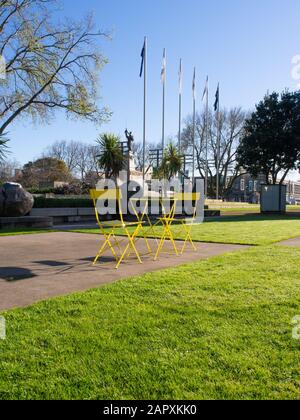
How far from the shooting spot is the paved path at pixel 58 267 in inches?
196

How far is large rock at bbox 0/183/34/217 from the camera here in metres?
15.4

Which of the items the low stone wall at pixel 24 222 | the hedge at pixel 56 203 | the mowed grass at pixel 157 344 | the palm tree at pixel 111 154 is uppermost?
the palm tree at pixel 111 154

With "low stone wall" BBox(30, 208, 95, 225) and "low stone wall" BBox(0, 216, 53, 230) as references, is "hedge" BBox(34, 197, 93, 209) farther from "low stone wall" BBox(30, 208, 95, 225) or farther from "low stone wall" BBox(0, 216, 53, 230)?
"low stone wall" BBox(0, 216, 53, 230)

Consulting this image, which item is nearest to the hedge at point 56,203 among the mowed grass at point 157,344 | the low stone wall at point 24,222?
the low stone wall at point 24,222

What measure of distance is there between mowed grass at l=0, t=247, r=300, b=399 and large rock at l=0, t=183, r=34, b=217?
11.4 meters

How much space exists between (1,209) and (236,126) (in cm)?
4642

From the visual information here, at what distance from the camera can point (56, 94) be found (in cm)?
2580

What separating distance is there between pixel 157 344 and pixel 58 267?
374 cm

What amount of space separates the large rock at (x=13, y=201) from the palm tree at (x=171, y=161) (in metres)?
29.4

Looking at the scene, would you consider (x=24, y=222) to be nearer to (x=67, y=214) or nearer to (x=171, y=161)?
(x=67, y=214)

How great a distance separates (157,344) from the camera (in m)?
3.23

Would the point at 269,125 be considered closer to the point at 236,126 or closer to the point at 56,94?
the point at 56,94

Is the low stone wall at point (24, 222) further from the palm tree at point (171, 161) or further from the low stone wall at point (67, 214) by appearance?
the palm tree at point (171, 161)
